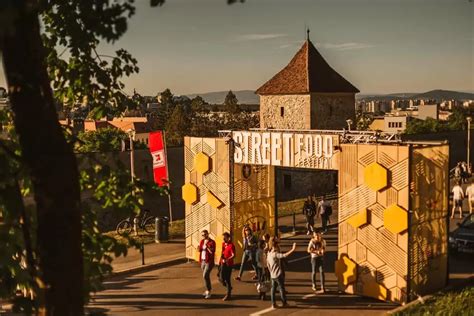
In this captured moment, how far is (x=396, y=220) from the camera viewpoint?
1398cm

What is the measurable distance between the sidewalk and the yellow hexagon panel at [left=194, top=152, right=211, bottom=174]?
3.06 metres

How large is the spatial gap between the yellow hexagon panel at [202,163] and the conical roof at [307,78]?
2988cm

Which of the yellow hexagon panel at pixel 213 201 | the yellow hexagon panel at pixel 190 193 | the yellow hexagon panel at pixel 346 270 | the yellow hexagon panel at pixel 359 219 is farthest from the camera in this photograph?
the yellow hexagon panel at pixel 190 193

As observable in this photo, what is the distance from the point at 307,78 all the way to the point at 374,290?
3502cm

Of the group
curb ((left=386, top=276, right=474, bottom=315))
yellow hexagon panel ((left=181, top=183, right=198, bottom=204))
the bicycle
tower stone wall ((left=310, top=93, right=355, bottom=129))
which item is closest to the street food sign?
yellow hexagon panel ((left=181, top=183, right=198, bottom=204))

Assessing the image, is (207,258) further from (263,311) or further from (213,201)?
(213,201)

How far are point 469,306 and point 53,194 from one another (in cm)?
1090

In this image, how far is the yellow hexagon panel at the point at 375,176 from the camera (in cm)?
1407

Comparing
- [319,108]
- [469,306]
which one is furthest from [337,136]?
[319,108]

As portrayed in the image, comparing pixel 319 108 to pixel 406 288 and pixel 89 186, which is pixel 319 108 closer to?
pixel 406 288

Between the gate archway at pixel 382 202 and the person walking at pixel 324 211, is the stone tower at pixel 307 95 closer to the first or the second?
the person walking at pixel 324 211

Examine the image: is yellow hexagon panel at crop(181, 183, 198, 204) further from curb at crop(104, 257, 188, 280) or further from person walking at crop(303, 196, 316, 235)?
person walking at crop(303, 196, 316, 235)

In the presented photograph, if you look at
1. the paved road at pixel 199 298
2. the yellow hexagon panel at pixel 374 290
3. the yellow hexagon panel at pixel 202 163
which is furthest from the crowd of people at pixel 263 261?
the yellow hexagon panel at pixel 202 163

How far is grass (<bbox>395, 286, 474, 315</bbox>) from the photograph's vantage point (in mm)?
12655
